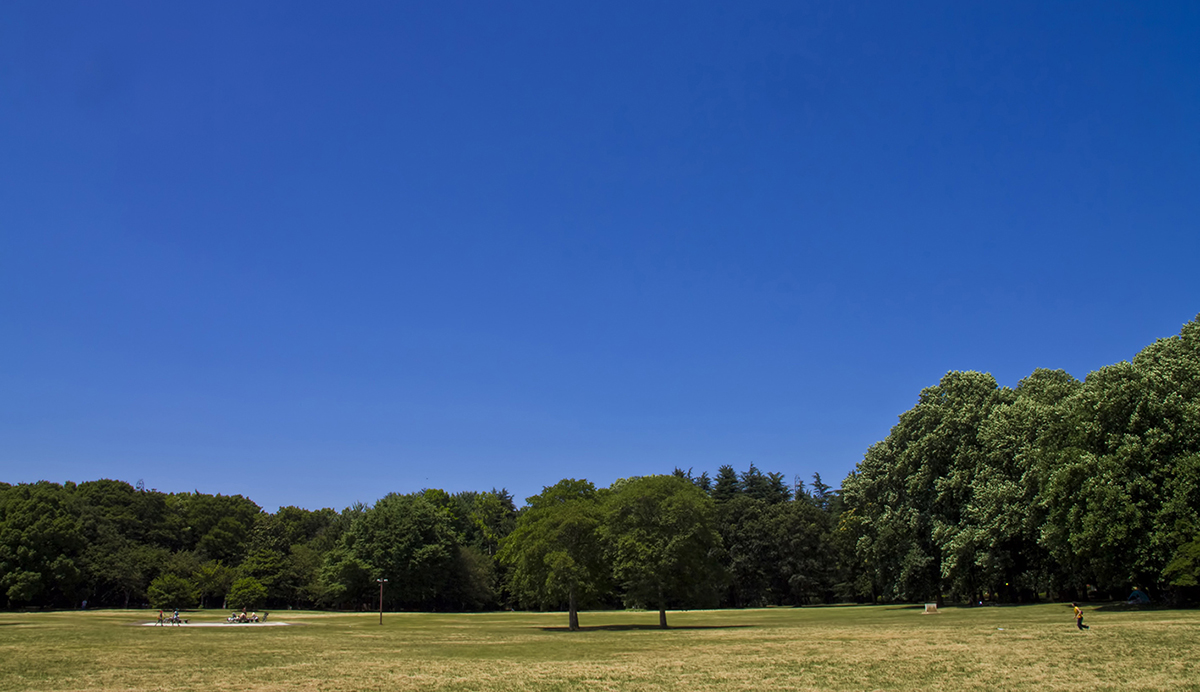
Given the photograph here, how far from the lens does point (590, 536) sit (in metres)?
54.8

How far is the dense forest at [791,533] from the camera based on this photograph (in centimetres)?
4147

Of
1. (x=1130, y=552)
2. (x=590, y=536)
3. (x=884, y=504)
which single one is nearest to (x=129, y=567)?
(x=590, y=536)

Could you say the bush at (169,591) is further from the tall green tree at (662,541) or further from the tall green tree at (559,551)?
the tall green tree at (662,541)

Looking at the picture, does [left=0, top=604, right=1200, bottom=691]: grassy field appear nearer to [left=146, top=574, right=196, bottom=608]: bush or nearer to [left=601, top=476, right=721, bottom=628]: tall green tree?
[left=601, top=476, right=721, bottom=628]: tall green tree

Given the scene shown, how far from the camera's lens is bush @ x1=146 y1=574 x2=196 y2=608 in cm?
8419

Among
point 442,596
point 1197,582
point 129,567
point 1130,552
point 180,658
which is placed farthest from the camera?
point 442,596

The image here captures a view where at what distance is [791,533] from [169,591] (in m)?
76.2

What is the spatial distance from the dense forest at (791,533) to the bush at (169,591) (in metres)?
0.23

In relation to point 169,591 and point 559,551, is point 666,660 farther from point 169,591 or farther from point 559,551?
point 169,591

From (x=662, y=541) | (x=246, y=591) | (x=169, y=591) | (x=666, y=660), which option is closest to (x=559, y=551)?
(x=662, y=541)

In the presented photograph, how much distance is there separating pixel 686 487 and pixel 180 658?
33115 mm

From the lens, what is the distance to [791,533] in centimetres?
10419

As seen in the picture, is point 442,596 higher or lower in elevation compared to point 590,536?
lower

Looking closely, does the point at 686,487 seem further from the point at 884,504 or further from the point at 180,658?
the point at 180,658
